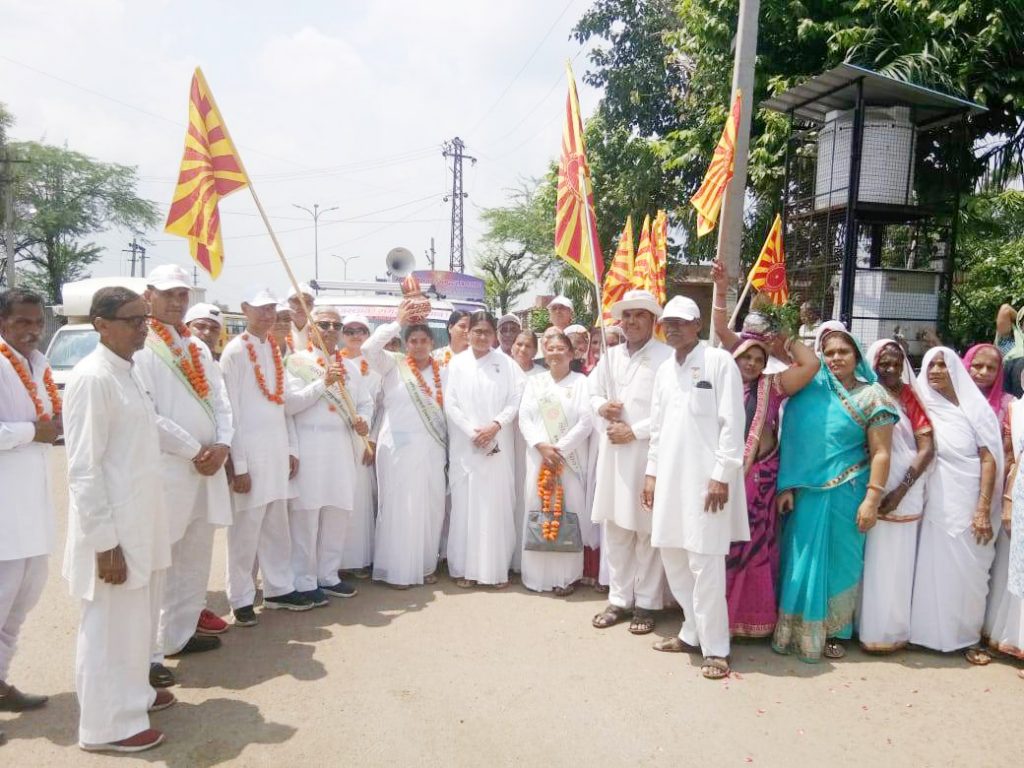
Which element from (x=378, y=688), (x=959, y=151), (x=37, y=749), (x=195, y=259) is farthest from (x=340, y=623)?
(x=959, y=151)

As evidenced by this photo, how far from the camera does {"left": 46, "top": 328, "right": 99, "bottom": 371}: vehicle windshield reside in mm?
11320

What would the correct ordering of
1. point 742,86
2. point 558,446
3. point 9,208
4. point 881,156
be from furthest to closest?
point 9,208
point 881,156
point 742,86
point 558,446

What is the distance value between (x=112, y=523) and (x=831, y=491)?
351 centimetres

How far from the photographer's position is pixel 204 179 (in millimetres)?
4254

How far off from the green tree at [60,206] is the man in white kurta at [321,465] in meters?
32.3

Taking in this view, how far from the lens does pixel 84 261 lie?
3359cm

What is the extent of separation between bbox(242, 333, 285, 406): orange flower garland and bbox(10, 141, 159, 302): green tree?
32385 millimetres

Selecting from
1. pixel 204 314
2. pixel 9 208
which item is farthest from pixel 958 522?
pixel 9 208

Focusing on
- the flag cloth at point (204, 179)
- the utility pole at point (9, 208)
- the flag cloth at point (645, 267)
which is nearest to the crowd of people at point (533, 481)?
the flag cloth at point (204, 179)

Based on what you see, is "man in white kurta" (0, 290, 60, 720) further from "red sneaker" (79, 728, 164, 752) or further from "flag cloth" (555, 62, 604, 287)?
"flag cloth" (555, 62, 604, 287)

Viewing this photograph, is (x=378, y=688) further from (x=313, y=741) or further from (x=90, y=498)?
(x=90, y=498)

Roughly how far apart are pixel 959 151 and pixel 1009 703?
7.20 metres

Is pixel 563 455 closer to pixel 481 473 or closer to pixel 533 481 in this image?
pixel 533 481

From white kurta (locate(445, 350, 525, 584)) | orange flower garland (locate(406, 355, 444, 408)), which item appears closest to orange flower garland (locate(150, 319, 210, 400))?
orange flower garland (locate(406, 355, 444, 408))
